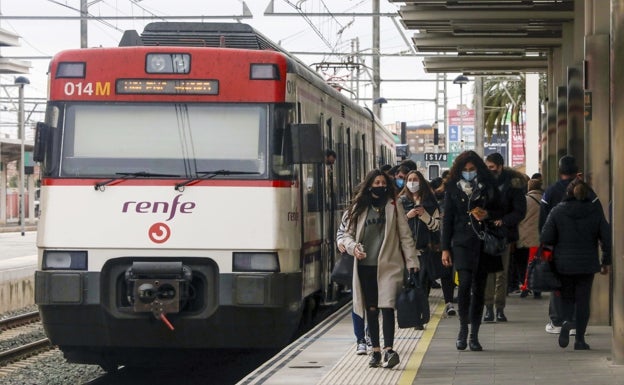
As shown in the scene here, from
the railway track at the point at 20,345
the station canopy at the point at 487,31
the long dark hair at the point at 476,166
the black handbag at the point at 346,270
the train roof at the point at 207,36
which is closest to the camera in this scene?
the black handbag at the point at 346,270

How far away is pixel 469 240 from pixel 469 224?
151 mm

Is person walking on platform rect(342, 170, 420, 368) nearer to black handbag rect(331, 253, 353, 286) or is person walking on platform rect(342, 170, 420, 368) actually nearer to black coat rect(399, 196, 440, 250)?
black handbag rect(331, 253, 353, 286)

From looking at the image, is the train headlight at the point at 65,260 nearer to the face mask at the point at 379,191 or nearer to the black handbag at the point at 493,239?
the face mask at the point at 379,191

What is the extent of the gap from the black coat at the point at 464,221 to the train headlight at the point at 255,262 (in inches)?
63.3

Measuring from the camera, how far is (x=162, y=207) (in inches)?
507

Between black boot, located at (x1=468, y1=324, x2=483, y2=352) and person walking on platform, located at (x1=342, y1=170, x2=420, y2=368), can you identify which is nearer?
person walking on platform, located at (x1=342, y1=170, x2=420, y2=368)

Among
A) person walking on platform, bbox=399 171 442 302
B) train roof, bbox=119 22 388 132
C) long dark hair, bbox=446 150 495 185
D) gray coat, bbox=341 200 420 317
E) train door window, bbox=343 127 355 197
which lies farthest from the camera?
train door window, bbox=343 127 355 197

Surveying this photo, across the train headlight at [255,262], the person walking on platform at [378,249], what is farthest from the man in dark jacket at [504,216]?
the train headlight at [255,262]

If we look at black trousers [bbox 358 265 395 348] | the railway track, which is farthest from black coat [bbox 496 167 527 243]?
the railway track

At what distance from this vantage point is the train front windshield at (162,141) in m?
13.0

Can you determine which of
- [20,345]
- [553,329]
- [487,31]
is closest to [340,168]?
[553,329]

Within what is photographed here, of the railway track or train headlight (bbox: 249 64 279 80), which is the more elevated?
train headlight (bbox: 249 64 279 80)

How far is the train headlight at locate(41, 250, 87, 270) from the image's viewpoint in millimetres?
12812

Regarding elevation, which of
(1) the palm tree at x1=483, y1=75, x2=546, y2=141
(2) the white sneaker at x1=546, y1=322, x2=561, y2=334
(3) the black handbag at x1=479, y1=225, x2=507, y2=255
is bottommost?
(2) the white sneaker at x1=546, y1=322, x2=561, y2=334
